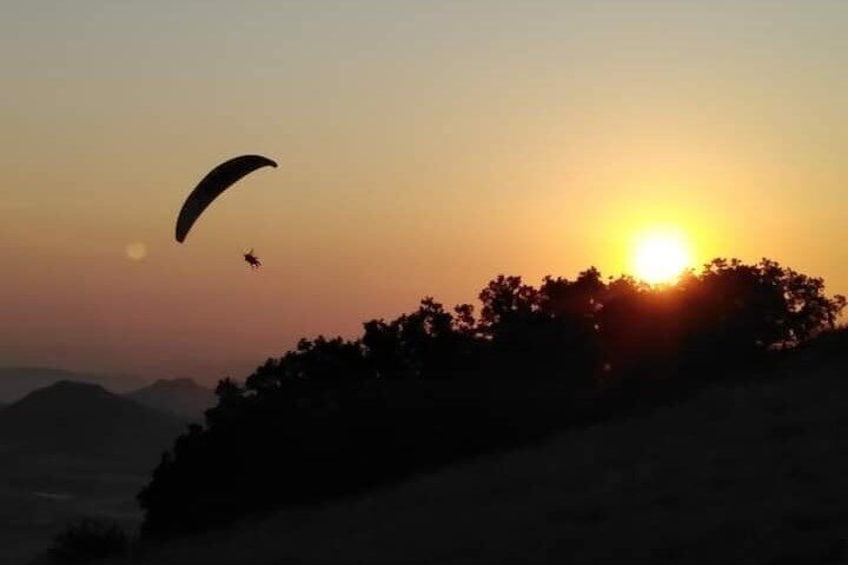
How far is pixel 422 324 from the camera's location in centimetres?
4806

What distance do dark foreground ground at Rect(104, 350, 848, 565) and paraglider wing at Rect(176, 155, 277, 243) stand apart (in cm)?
732

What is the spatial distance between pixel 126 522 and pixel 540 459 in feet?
176

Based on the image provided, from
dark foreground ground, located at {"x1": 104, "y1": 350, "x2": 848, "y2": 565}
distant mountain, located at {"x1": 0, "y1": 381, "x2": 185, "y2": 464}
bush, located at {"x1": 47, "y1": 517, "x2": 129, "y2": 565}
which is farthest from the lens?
distant mountain, located at {"x1": 0, "y1": 381, "x2": 185, "y2": 464}

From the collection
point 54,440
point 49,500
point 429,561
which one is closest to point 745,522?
point 429,561

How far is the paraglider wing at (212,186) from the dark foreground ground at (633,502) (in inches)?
288

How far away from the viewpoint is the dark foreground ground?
68.5ft

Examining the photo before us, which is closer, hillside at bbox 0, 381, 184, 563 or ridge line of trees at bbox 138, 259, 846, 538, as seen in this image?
ridge line of trees at bbox 138, 259, 846, 538

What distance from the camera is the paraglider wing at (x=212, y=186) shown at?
982 inches

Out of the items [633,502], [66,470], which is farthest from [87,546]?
[66,470]

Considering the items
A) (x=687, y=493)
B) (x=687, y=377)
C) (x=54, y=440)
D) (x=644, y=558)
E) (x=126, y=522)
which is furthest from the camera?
(x=54, y=440)

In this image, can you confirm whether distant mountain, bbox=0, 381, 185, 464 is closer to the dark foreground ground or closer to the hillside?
the hillside

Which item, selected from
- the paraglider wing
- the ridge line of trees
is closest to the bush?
the ridge line of trees

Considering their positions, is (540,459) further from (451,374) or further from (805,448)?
(451,374)

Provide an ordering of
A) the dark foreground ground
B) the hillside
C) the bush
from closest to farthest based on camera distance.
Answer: the dark foreground ground
the bush
the hillside
